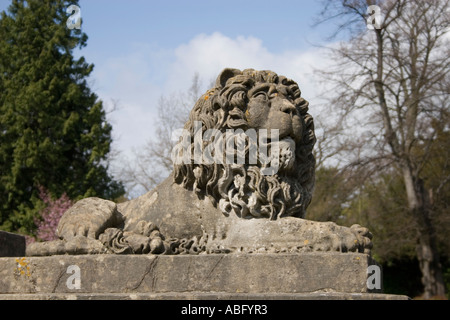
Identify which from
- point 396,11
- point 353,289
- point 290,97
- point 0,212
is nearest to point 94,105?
point 0,212

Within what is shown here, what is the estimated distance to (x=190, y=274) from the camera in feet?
19.7

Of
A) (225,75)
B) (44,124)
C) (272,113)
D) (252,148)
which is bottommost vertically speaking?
(252,148)

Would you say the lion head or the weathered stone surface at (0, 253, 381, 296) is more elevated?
the lion head

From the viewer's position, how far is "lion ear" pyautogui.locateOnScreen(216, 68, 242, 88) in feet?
22.7

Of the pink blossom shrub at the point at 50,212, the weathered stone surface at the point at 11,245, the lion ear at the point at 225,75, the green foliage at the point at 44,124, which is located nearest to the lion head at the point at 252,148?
the lion ear at the point at 225,75

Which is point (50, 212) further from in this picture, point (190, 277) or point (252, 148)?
point (190, 277)

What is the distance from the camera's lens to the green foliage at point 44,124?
870 inches

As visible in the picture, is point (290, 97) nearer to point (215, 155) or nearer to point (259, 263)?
point (215, 155)

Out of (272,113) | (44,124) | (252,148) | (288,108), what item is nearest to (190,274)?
(252,148)

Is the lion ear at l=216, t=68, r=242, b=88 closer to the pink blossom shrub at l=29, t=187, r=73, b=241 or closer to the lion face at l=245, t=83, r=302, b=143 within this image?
the lion face at l=245, t=83, r=302, b=143

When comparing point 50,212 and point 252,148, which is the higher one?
point 50,212

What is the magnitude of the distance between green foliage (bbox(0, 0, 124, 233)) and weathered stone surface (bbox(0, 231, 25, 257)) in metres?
12.7

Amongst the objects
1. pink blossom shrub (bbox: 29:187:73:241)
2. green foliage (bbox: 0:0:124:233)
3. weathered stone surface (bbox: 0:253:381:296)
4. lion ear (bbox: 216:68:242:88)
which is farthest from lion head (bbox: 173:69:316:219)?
green foliage (bbox: 0:0:124:233)

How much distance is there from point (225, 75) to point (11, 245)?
3428 mm
